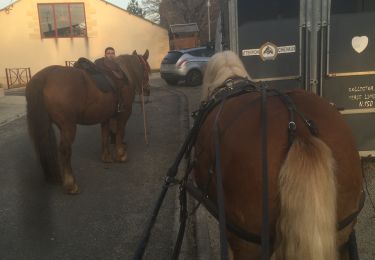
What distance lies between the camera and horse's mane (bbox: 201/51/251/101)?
3459mm

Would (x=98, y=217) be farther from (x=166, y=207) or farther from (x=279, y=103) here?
(x=279, y=103)

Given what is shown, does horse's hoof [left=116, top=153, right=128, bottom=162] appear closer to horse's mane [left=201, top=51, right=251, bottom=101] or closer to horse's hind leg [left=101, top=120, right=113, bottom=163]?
horse's hind leg [left=101, top=120, right=113, bottom=163]

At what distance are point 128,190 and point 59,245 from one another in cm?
179

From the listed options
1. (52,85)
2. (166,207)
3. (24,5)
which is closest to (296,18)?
Result: (166,207)

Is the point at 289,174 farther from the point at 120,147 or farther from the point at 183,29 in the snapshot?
the point at 183,29

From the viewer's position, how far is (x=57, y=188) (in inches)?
243

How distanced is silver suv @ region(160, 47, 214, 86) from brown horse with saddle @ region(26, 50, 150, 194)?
13064mm

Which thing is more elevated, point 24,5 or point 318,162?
point 24,5

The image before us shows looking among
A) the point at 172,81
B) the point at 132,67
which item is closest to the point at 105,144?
the point at 132,67

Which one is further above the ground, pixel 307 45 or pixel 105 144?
pixel 307 45

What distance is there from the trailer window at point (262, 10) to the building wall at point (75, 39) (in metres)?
29.6

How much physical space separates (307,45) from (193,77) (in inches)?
592

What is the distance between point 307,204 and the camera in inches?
76.9

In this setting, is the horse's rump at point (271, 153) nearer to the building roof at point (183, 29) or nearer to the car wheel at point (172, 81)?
the car wheel at point (172, 81)
